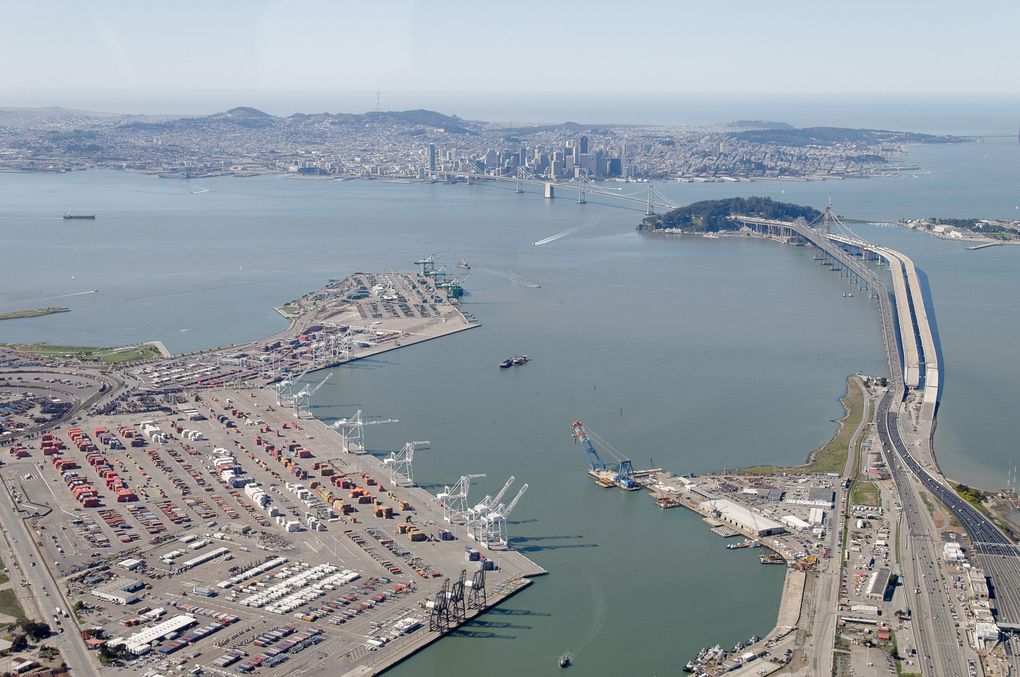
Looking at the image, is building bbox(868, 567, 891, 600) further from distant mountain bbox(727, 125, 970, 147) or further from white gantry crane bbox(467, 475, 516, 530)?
distant mountain bbox(727, 125, 970, 147)

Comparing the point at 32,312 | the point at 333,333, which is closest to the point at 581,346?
the point at 333,333

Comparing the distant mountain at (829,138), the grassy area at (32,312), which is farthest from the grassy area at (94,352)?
the distant mountain at (829,138)

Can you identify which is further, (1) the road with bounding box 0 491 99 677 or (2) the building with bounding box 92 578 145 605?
(2) the building with bounding box 92 578 145 605

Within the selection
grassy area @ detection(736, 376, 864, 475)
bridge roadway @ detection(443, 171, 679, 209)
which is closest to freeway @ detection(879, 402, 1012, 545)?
grassy area @ detection(736, 376, 864, 475)

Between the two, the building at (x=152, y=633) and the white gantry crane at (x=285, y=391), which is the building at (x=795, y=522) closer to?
the building at (x=152, y=633)

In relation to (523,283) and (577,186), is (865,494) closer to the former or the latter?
(523,283)

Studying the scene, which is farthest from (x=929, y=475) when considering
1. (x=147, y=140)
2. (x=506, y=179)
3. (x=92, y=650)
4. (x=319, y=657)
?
(x=147, y=140)
